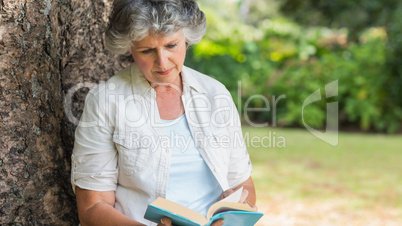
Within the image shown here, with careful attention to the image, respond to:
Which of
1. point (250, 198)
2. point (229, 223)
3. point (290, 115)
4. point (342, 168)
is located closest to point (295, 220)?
point (342, 168)

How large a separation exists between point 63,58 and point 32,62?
0.56 feet

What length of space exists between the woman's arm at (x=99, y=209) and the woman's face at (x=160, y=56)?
1.56ft

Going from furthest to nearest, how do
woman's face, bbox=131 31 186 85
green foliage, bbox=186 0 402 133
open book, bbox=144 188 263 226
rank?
1. green foliage, bbox=186 0 402 133
2. woman's face, bbox=131 31 186 85
3. open book, bbox=144 188 263 226

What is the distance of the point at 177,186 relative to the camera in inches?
69.6

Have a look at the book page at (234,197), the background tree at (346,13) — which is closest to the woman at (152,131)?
the book page at (234,197)

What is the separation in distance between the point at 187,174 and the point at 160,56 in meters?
0.46

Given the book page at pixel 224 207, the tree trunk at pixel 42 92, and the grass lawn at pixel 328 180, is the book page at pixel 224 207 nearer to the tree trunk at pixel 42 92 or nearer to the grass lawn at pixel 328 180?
the tree trunk at pixel 42 92

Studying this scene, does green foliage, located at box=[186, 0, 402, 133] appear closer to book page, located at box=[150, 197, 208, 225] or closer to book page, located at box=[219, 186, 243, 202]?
book page, located at box=[219, 186, 243, 202]

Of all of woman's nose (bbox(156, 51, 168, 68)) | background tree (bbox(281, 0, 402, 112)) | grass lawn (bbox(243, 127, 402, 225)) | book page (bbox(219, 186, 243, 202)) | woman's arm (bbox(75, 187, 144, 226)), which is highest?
background tree (bbox(281, 0, 402, 112))

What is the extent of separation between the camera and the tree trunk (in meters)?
1.83

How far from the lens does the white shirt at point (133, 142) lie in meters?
1.69

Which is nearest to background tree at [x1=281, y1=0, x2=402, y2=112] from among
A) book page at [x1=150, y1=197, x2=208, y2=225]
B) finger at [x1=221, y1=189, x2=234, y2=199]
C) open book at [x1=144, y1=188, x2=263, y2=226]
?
finger at [x1=221, y1=189, x2=234, y2=199]

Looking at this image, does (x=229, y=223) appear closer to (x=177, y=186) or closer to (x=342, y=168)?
(x=177, y=186)

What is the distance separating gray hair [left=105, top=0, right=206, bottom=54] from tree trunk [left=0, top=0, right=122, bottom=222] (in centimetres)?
35
